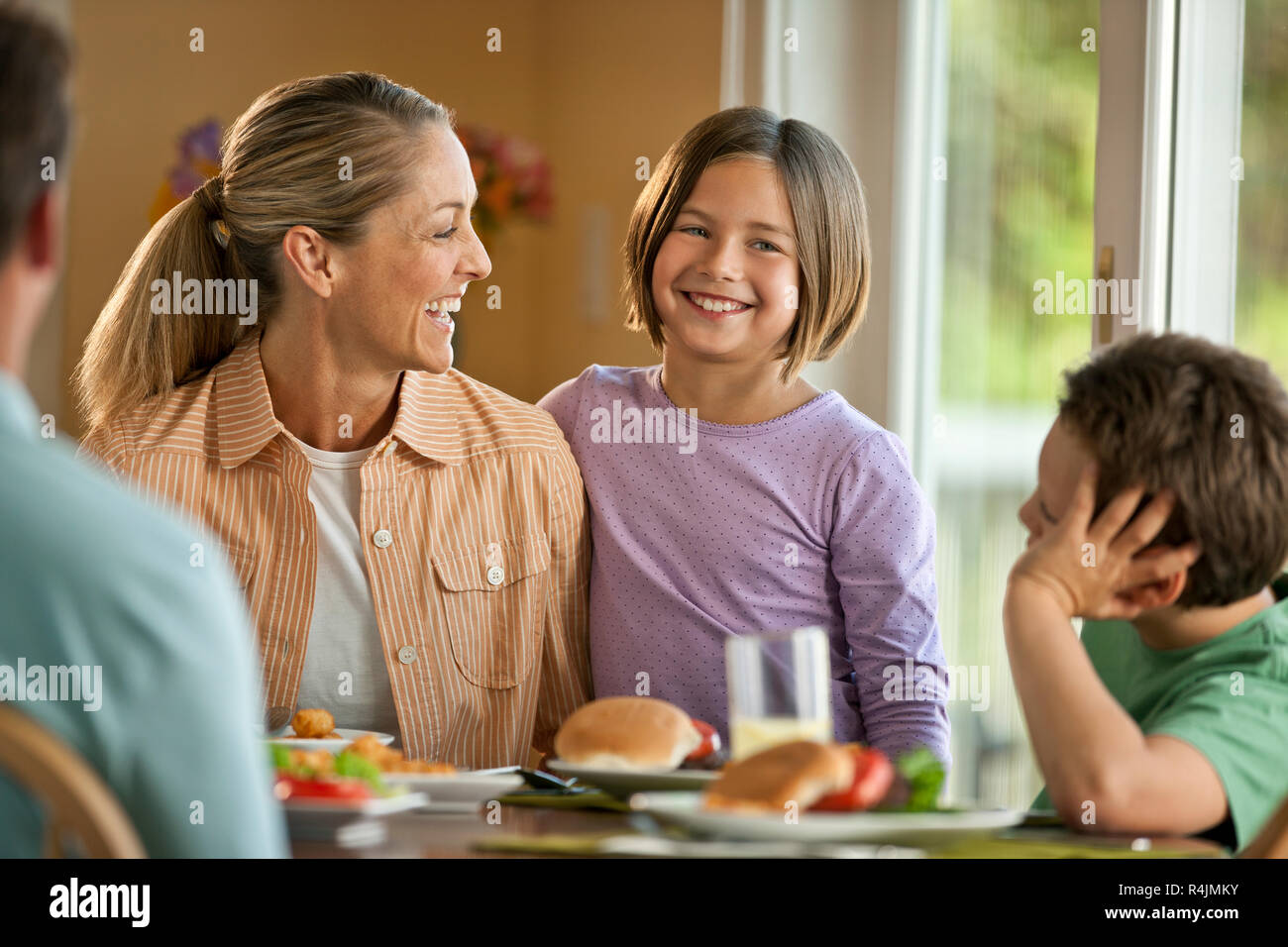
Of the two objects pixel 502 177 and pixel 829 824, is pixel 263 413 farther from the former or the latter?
pixel 502 177

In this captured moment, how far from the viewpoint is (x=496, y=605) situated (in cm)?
174

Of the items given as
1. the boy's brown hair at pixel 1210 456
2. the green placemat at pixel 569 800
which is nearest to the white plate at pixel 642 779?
the green placemat at pixel 569 800

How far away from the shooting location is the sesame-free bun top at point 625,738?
1.20 metres

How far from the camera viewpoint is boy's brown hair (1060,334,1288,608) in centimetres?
111

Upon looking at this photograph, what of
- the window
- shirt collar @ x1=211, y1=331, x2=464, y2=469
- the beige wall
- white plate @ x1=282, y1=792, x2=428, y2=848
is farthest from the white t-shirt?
the beige wall

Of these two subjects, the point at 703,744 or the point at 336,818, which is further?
the point at 703,744

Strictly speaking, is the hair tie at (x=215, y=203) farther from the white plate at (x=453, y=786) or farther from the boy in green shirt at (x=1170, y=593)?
the boy in green shirt at (x=1170, y=593)

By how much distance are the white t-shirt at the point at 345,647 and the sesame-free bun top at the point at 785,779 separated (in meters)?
0.80

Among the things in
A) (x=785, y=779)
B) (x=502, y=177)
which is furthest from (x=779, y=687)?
(x=502, y=177)

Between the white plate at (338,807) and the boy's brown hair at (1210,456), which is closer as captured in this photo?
the white plate at (338,807)

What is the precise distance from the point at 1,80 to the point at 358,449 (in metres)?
1.11

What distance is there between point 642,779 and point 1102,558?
42 centimetres

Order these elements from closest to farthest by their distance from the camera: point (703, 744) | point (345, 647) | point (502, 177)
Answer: point (703, 744) → point (345, 647) → point (502, 177)

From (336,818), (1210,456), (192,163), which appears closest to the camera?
(336,818)
